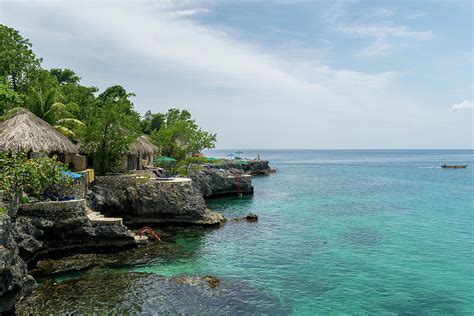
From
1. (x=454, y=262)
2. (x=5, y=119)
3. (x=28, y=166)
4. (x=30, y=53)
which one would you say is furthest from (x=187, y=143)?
(x=454, y=262)

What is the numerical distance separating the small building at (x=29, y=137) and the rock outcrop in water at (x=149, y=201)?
196 inches

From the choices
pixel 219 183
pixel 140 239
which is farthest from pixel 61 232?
pixel 219 183

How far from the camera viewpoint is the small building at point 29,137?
24.4m

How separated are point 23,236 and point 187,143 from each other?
35.7 m

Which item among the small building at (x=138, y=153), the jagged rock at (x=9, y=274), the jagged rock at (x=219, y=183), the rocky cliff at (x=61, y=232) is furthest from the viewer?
the jagged rock at (x=219, y=183)

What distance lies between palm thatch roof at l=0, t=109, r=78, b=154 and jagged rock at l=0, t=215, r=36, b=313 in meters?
9.04

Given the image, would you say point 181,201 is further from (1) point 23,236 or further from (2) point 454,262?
(2) point 454,262

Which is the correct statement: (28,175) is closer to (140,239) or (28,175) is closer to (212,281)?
(140,239)

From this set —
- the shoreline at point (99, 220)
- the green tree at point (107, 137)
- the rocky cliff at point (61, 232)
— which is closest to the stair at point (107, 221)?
the shoreline at point (99, 220)

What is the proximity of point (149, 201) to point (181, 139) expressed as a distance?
965 inches

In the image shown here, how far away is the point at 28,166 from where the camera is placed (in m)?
21.1

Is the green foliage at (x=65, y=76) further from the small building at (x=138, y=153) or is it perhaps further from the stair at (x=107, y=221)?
the stair at (x=107, y=221)

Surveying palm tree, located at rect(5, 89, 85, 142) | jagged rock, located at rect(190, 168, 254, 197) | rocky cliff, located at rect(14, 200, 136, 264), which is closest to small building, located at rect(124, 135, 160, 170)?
palm tree, located at rect(5, 89, 85, 142)

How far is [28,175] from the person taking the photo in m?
21.0
